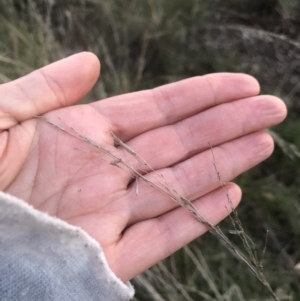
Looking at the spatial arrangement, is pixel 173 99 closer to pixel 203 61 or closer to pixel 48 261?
pixel 203 61

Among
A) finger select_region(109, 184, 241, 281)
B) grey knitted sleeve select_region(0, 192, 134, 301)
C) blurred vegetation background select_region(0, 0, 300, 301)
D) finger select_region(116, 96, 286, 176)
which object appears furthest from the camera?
blurred vegetation background select_region(0, 0, 300, 301)

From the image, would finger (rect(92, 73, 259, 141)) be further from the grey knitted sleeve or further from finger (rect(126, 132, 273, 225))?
the grey knitted sleeve

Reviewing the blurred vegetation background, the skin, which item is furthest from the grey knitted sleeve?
the blurred vegetation background

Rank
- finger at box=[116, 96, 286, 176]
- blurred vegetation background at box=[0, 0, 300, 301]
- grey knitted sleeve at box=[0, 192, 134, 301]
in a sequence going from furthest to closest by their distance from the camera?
blurred vegetation background at box=[0, 0, 300, 301] < finger at box=[116, 96, 286, 176] < grey knitted sleeve at box=[0, 192, 134, 301]

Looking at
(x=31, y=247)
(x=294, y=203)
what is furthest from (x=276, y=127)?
(x=31, y=247)

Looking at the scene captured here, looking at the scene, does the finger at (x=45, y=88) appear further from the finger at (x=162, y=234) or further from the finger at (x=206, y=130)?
the finger at (x=162, y=234)

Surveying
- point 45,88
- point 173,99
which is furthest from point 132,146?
point 45,88
